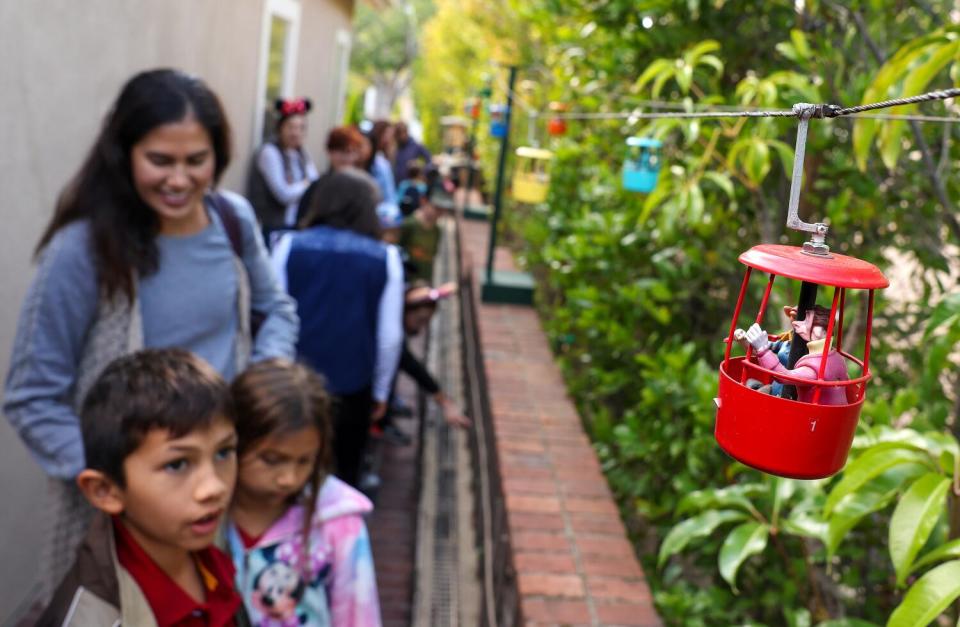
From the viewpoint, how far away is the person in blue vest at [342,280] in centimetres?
413

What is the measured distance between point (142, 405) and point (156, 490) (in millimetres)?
185

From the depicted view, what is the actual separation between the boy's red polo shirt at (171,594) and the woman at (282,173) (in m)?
4.43

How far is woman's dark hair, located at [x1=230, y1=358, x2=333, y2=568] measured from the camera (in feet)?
8.51

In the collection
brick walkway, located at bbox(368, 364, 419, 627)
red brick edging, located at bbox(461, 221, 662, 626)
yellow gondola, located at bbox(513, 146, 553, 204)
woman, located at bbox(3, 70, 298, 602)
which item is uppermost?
yellow gondola, located at bbox(513, 146, 553, 204)

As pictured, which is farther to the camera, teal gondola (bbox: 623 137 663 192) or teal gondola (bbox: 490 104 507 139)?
teal gondola (bbox: 490 104 507 139)

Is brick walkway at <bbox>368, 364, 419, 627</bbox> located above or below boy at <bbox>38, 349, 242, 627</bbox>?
below

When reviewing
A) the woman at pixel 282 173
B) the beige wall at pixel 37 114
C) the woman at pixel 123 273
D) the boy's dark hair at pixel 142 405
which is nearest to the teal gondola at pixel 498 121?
the woman at pixel 282 173

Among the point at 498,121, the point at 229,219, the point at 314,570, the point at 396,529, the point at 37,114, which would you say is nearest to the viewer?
the point at 314,570

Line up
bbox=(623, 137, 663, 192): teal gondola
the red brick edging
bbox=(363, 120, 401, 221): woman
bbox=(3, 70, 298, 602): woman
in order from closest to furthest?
1. bbox=(3, 70, 298, 602): woman
2. the red brick edging
3. bbox=(623, 137, 663, 192): teal gondola
4. bbox=(363, 120, 401, 221): woman

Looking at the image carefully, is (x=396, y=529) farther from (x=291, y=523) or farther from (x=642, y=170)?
(x=291, y=523)

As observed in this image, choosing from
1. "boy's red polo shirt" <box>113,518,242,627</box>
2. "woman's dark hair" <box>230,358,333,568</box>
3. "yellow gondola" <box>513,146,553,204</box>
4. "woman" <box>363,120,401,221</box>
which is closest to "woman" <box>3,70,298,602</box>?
"woman's dark hair" <box>230,358,333,568</box>

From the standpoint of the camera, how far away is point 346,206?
4172 mm

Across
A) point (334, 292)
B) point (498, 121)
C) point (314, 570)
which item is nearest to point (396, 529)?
point (334, 292)

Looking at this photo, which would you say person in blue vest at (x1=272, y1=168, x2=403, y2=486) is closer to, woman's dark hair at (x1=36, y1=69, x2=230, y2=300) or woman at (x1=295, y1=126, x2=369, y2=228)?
woman's dark hair at (x1=36, y1=69, x2=230, y2=300)
